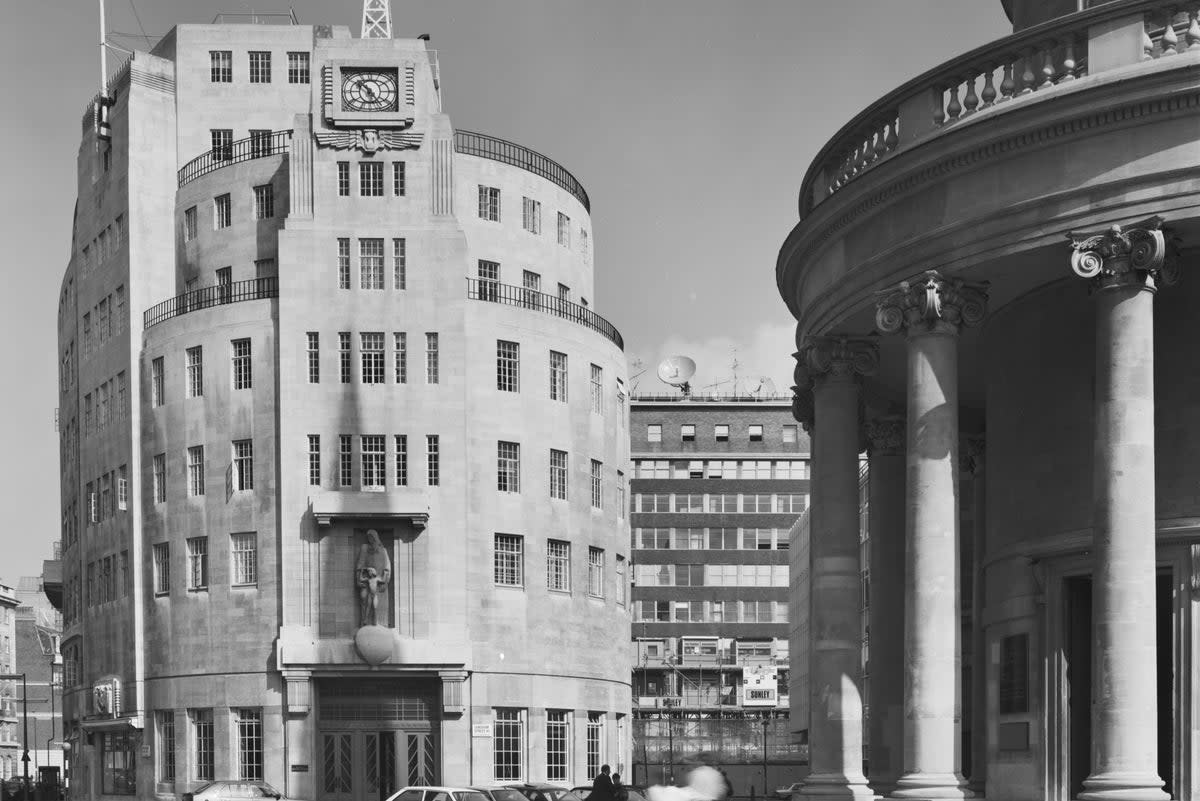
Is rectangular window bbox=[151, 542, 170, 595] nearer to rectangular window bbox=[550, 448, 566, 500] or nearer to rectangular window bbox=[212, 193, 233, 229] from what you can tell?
rectangular window bbox=[212, 193, 233, 229]

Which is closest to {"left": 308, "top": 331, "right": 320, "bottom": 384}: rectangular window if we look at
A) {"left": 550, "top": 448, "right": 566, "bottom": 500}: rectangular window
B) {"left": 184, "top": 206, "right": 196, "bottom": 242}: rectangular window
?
{"left": 550, "top": 448, "right": 566, "bottom": 500}: rectangular window

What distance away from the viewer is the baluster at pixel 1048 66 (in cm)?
2645

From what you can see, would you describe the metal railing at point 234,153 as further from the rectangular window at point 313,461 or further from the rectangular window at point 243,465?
the rectangular window at point 313,461

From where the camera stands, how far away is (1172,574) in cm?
2705

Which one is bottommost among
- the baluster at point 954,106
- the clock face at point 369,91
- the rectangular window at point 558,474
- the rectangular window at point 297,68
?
the rectangular window at point 558,474

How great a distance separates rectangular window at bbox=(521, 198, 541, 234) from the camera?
294 feet

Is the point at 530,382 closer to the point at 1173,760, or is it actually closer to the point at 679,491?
the point at 1173,760

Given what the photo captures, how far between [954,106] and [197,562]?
6188 cm

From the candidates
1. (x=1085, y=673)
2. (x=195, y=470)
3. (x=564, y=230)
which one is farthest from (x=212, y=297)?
(x=1085, y=673)

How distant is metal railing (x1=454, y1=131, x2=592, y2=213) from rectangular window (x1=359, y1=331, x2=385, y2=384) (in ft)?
36.8

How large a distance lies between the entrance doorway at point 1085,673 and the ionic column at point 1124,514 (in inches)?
102

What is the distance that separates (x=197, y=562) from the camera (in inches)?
3290

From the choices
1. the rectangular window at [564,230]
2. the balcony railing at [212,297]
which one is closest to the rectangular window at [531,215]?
the rectangular window at [564,230]

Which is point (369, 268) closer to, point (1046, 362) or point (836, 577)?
point (836, 577)
